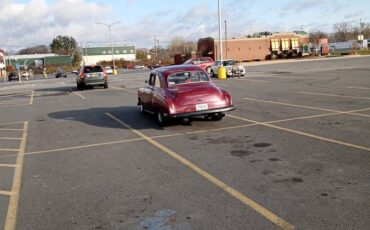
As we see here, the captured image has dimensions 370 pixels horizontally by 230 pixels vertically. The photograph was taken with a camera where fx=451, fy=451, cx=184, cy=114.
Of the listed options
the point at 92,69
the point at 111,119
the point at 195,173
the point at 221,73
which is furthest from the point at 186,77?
the point at 221,73

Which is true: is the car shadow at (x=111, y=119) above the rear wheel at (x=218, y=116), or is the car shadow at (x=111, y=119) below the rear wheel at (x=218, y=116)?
below

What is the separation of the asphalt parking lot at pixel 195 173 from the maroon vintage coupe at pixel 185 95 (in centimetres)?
47

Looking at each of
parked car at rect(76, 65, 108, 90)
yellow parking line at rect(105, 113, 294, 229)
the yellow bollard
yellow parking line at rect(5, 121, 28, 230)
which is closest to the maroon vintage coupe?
yellow parking line at rect(105, 113, 294, 229)

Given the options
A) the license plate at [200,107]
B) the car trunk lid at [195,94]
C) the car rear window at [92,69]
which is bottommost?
the license plate at [200,107]

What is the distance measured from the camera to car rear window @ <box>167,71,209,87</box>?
39.2 ft

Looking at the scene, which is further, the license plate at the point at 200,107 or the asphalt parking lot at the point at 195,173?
the license plate at the point at 200,107

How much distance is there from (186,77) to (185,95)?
3.83ft

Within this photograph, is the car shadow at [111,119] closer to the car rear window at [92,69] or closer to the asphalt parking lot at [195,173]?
the asphalt parking lot at [195,173]

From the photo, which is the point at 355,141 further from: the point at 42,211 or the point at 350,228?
the point at 42,211

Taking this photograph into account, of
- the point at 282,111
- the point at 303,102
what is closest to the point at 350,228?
the point at 282,111

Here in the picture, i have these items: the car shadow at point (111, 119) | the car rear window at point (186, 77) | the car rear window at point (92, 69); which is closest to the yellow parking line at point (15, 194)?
the car shadow at point (111, 119)

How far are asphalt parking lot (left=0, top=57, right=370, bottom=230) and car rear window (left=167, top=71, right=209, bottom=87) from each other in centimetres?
114

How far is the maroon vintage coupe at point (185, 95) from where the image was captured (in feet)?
36.1

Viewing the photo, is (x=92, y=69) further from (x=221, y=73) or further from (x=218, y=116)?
(x=218, y=116)
